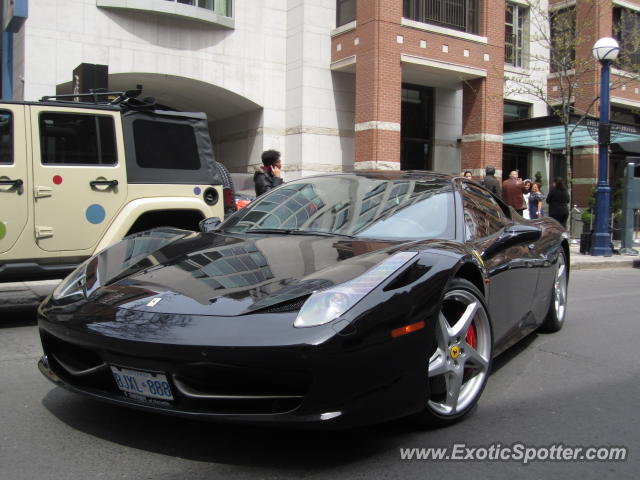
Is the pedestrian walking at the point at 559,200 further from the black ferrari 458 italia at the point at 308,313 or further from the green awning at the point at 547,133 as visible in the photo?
the black ferrari 458 italia at the point at 308,313

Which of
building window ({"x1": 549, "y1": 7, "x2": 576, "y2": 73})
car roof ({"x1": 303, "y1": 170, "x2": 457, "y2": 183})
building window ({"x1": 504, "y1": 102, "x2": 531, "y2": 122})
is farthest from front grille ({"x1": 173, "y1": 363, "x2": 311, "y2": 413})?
building window ({"x1": 504, "y1": 102, "x2": 531, "y2": 122})

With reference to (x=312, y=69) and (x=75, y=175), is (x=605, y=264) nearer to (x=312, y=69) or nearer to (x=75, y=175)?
(x=312, y=69)

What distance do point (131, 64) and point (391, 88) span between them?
6.93 m

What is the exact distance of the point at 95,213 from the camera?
5.88 meters

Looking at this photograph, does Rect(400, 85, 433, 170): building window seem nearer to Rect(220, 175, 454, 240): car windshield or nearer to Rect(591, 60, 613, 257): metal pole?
Rect(591, 60, 613, 257): metal pole

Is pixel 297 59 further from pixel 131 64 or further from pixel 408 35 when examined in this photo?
pixel 131 64

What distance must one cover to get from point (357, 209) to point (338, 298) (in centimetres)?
140

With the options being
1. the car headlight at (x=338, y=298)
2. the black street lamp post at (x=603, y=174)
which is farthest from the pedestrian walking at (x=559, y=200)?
the car headlight at (x=338, y=298)

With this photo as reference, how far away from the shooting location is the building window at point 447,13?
17.9 m

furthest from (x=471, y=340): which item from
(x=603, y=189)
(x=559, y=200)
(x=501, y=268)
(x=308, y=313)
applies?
(x=603, y=189)

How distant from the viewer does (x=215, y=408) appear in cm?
256

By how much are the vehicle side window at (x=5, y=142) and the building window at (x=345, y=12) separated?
14125 millimetres

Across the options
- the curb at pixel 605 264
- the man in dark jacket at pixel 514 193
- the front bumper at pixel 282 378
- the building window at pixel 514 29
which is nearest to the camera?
the front bumper at pixel 282 378

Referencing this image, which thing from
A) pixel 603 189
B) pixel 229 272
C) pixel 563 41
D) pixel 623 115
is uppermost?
pixel 563 41
